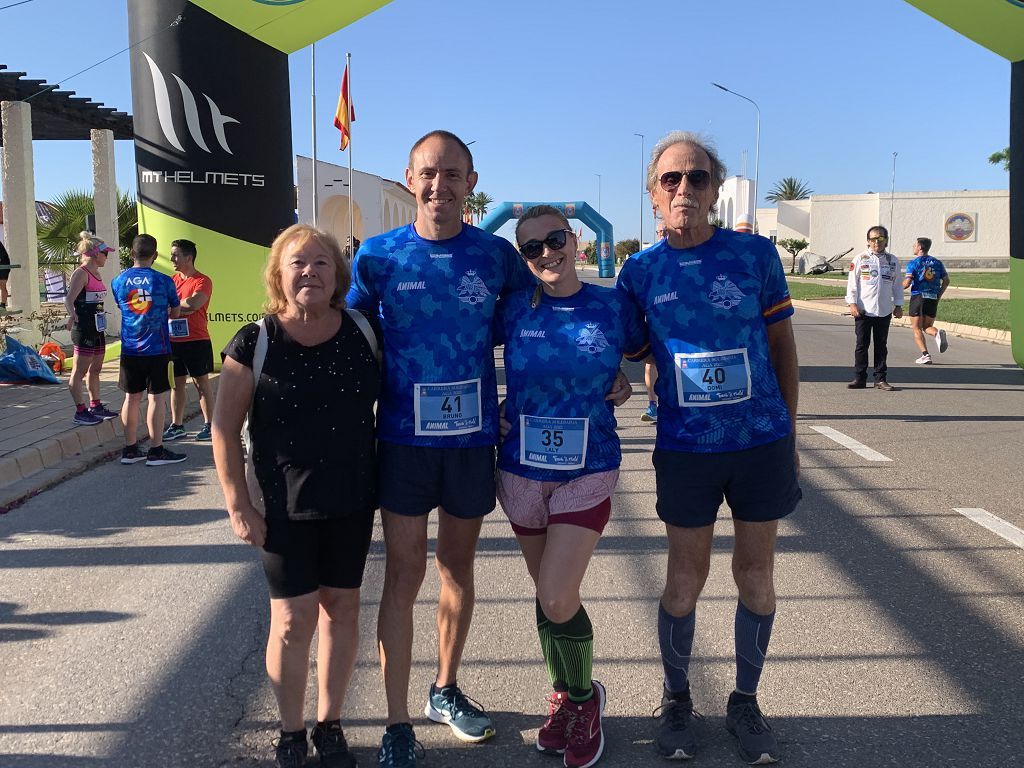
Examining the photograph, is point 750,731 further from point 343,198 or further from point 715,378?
point 343,198

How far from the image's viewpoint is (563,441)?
2.84m

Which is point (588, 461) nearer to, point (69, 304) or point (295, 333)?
point (295, 333)

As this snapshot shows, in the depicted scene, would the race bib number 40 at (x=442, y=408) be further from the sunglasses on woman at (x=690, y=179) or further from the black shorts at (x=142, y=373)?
the black shorts at (x=142, y=373)

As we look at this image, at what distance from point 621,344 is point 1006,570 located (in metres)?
3.01

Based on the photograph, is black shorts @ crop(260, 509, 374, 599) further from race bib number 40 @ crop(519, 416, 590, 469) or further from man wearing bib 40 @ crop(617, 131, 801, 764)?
man wearing bib 40 @ crop(617, 131, 801, 764)

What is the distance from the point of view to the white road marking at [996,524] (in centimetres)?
520

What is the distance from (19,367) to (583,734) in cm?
1015

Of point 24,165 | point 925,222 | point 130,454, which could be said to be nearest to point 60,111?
point 24,165

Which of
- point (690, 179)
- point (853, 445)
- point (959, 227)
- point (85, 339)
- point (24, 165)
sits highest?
point (959, 227)

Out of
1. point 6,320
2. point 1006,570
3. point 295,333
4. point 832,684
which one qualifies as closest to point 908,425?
point 1006,570

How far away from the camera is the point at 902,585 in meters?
4.43

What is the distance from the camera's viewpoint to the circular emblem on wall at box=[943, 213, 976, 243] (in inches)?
2591

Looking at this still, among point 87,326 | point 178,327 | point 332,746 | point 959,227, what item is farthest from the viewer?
point 959,227

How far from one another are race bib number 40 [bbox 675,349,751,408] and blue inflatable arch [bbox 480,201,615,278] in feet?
94.1
